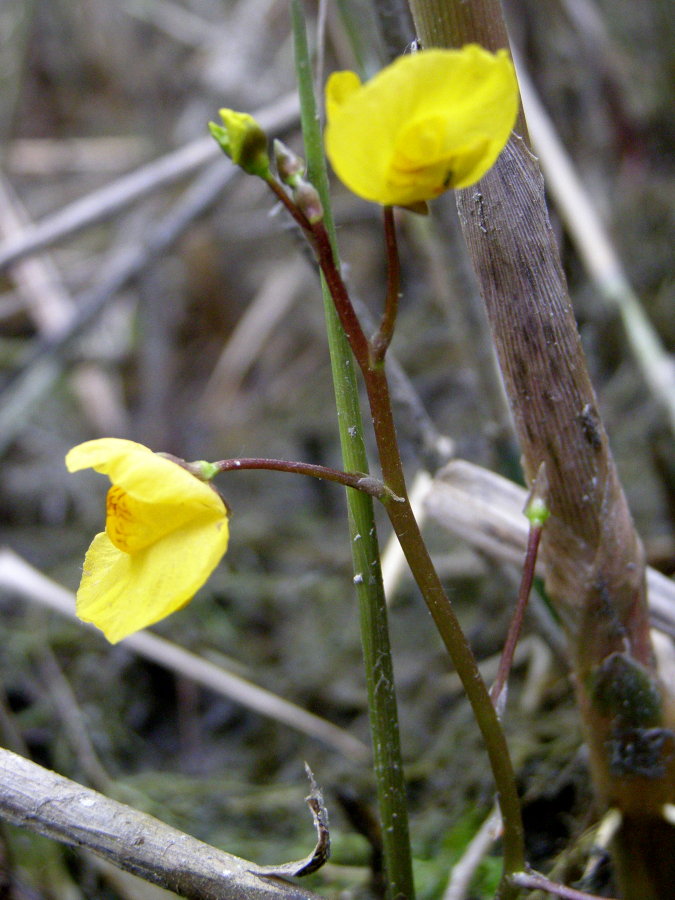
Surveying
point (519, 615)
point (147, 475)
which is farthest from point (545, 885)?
point (147, 475)

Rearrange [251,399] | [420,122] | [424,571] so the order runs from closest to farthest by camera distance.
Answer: [420,122] → [424,571] → [251,399]

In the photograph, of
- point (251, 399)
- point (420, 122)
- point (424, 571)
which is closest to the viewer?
point (420, 122)

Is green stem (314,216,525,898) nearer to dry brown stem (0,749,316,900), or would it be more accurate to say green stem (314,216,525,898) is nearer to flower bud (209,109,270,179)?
flower bud (209,109,270,179)

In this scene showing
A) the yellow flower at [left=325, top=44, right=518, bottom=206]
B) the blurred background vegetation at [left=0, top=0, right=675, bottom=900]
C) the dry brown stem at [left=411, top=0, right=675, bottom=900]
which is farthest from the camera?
the blurred background vegetation at [left=0, top=0, right=675, bottom=900]

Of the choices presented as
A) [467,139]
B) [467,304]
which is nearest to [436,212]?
[467,304]

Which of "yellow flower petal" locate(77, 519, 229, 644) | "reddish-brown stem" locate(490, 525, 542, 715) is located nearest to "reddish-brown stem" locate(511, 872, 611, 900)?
"reddish-brown stem" locate(490, 525, 542, 715)

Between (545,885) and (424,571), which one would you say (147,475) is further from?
(545,885)

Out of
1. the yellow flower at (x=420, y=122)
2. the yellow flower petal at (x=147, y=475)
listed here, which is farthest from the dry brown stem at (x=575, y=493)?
the yellow flower petal at (x=147, y=475)
